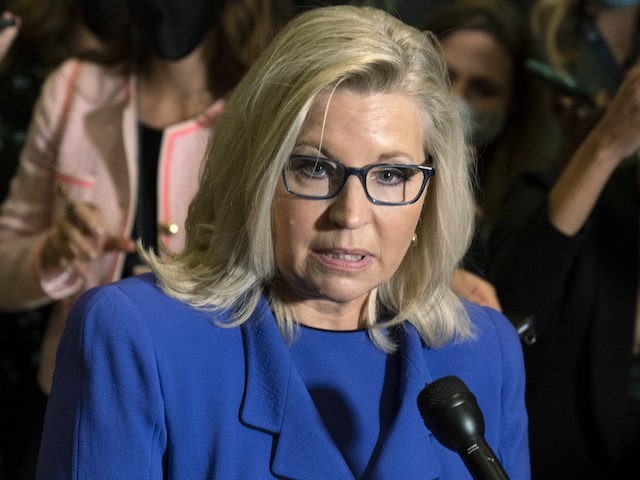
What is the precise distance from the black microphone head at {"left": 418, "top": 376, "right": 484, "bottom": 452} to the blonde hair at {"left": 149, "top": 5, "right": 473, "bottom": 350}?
1.11ft

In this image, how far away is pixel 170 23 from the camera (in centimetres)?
219

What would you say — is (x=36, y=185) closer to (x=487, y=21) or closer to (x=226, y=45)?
(x=226, y=45)

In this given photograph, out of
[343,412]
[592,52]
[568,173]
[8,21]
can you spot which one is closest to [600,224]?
[568,173]

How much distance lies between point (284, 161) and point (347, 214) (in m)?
0.11

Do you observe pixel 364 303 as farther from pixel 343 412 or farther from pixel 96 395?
pixel 96 395

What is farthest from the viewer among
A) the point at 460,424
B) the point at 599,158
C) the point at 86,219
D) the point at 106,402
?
the point at 599,158

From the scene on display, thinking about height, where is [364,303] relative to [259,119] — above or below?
below

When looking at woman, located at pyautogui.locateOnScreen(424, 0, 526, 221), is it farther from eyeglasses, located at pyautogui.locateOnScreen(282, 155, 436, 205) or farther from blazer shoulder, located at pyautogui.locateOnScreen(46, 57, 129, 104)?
eyeglasses, located at pyautogui.locateOnScreen(282, 155, 436, 205)

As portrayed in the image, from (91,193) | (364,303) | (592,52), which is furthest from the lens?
(592,52)

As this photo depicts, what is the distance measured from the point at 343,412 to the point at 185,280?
0.29 m

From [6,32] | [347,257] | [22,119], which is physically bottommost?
[22,119]

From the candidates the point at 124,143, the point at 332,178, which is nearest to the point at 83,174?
the point at 124,143

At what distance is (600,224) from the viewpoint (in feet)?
7.32

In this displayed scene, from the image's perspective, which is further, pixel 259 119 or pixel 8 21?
pixel 8 21
